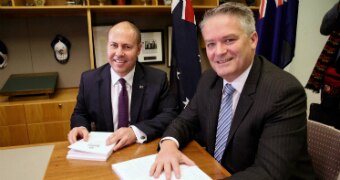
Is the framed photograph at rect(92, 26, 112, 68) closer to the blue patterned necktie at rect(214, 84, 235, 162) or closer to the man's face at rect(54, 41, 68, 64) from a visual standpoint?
the man's face at rect(54, 41, 68, 64)

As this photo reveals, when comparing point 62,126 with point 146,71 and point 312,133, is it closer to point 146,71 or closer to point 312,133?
point 146,71

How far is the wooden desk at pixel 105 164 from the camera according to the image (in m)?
1.09

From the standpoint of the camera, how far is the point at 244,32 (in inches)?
46.2

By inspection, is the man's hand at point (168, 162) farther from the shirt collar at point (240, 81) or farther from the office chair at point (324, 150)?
the office chair at point (324, 150)

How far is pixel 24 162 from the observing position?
2.33 meters

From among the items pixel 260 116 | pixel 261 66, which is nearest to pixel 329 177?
pixel 260 116

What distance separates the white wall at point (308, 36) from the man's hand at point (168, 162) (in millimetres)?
2927

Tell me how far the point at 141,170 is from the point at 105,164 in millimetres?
185

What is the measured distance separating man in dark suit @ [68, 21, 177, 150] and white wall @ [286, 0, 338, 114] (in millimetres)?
2494

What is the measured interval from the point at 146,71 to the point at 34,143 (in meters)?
1.52

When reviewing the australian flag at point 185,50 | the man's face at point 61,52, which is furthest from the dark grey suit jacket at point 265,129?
the man's face at point 61,52

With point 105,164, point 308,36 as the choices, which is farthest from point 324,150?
point 308,36

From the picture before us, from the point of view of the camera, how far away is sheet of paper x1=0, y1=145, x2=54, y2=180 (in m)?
2.17

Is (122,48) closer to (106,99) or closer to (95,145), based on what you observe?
(106,99)
